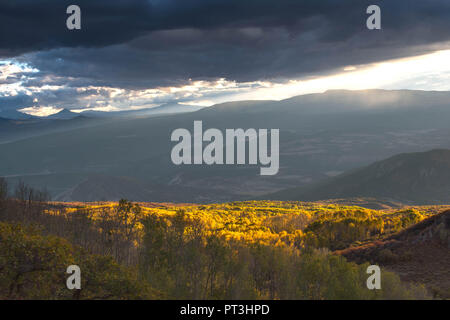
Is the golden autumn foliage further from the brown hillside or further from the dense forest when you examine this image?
the brown hillside

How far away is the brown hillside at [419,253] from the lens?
54812 mm

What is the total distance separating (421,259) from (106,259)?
46199 mm

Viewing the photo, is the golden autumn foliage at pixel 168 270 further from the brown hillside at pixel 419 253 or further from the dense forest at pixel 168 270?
the brown hillside at pixel 419 253

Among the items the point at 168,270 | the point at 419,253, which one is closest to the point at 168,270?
the point at 168,270

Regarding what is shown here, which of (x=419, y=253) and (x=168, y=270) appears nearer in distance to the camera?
(x=168, y=270)

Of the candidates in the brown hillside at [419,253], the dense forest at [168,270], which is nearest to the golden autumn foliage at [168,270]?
the dense forest at [168,270]

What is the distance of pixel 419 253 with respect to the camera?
62594mm

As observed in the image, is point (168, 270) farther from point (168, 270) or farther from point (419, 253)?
point (419, 253)
